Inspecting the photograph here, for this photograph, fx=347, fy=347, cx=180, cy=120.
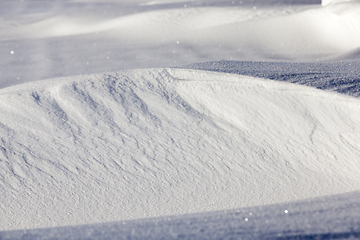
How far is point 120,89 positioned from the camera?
1874 mm

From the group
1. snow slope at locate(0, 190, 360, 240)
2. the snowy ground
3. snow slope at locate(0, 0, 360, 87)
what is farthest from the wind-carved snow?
snow slope at locate(0, 0, 360, 87)

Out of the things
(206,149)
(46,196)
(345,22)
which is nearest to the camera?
(46,196)

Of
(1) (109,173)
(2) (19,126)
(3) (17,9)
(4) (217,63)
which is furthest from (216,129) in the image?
(3) (17,9)

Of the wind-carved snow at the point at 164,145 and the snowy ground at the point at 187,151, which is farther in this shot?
the wind-carved snow at the point at 164,145

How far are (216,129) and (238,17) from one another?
310cm

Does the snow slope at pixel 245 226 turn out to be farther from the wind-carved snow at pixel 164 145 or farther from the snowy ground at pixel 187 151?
the wind-carved snow at pixel 164 145

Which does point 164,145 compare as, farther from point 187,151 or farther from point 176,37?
point 176,37

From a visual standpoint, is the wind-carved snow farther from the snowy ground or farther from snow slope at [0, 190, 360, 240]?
snow slope at [0, 190, 360, 240]

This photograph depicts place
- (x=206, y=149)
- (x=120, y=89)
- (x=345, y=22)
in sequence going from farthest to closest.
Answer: (x=345, y=22), (x=120, y=89), (x=206, y=149)

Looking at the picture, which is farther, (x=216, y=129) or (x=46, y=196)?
(x=216, y=129)

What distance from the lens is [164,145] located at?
5.14 feet

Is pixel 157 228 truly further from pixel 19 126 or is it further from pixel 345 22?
pixel 345 22

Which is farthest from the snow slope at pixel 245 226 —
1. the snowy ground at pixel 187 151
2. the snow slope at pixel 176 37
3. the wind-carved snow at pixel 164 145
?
→ the snow slope at pixel 176 37

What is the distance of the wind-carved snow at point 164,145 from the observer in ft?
4.24
